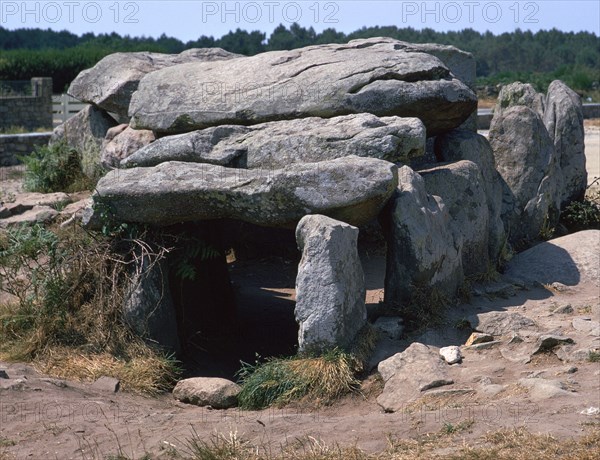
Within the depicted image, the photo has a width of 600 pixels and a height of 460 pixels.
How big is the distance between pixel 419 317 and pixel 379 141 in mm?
1690

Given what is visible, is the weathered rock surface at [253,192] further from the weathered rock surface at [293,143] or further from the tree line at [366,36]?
the tree line at [366,36]

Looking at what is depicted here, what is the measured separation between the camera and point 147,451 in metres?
6.33

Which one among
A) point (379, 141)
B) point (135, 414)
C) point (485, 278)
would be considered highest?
point (379, 141)

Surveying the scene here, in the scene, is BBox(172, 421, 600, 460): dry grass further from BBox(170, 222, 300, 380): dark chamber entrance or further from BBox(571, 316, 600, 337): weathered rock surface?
BBox(170, 222, 300, 380): dark chamber entrance

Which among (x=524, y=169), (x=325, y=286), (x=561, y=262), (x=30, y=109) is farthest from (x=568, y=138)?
(x=30, y=109)

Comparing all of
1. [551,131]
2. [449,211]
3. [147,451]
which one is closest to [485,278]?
[449,211]

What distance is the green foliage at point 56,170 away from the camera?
523 inches

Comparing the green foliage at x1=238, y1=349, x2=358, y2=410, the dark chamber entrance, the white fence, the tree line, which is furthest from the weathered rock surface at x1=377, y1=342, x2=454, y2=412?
the tree line

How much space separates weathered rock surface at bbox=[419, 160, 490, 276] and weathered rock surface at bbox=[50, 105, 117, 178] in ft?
15.8

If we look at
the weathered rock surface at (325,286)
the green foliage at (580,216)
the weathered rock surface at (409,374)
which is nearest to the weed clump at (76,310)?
the weathered rock surface at (325,286)

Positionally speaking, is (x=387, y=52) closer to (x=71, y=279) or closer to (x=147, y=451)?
(x=71, y=279)

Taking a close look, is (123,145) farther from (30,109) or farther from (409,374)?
(30,109)

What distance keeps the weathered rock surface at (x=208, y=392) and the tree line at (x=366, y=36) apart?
101 feet

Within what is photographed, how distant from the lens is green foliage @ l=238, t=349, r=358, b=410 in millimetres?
7719
